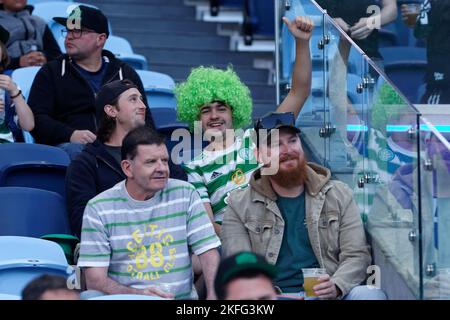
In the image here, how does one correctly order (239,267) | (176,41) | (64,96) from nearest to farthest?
(239,267) < (64,96) < (176,41)

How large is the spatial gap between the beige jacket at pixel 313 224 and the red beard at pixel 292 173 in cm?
5

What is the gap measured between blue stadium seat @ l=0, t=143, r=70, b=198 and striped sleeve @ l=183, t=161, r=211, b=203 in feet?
2.52

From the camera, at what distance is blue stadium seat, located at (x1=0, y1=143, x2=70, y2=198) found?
287 inches

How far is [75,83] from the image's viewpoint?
8.36 m

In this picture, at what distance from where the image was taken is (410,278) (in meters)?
5.88

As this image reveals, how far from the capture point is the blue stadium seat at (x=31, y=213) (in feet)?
22.5

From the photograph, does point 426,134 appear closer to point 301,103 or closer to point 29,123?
point 301,103

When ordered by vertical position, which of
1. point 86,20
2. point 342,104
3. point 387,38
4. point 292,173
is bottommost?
point 292,173

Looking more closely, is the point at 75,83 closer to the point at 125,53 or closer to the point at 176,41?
the point at 125,53

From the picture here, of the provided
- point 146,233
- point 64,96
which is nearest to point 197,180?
point 146,233

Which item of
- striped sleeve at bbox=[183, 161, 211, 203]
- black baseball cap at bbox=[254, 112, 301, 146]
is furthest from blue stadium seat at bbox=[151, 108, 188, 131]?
black baseball cap at bbox=[254, 112, 301, 146]

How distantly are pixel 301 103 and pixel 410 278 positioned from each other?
2.10 metres

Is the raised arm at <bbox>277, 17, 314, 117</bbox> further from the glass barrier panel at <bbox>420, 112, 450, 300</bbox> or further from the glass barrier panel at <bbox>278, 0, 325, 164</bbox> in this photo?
the glass barrier panel at <bbox>420, 112, 450, 300</bbox>

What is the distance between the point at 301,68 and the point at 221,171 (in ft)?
3.31
